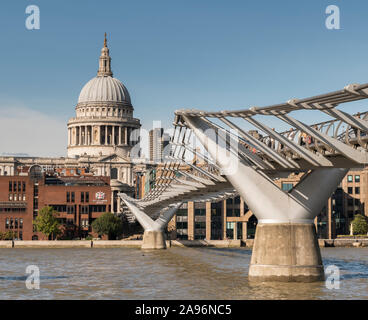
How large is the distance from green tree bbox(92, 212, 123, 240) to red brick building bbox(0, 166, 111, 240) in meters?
5.21

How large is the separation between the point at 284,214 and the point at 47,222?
82.1 meters

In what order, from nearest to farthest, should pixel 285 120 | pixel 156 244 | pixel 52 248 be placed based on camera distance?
pixel 285 120 → pixel 156 244 → pixel 52 248

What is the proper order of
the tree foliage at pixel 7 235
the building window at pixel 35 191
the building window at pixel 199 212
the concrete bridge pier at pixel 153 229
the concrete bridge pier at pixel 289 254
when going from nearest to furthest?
1. the concrete bridge pier at pixel 289 254
2. the concrete bridge pier at pixel 153 229
3. the tree foliage at pixel 7 235
4. the building window at pixel 199 212
5. the building window at pixel 35 191

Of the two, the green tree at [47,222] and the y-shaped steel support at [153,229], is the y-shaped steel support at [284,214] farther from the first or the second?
the green tree at [47,222]

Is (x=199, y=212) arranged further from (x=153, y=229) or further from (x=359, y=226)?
(x=153, y=229)

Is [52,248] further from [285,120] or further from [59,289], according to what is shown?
[285,120]

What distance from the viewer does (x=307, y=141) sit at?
35.1 m

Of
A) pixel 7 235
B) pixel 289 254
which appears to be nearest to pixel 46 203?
pixel 7 235

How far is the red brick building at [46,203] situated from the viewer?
122188 millimetres

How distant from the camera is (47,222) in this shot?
115 m

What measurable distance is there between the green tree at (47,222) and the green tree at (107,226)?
5.99m

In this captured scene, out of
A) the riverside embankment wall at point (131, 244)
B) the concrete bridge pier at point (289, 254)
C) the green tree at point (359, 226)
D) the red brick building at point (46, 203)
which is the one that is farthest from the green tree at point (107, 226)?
the concrete bridge pier at point (289, 254)
